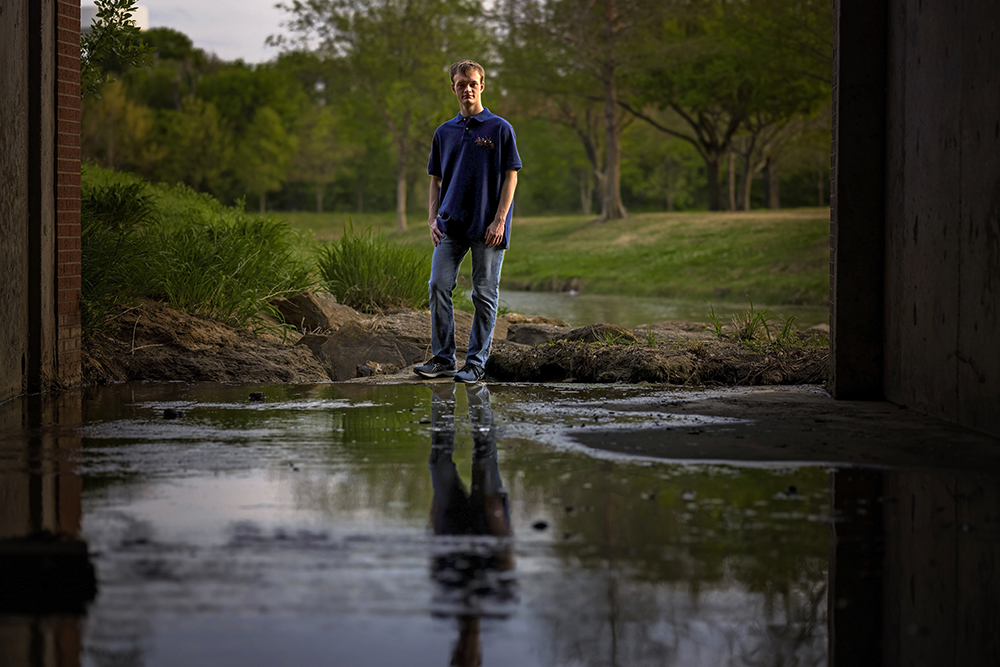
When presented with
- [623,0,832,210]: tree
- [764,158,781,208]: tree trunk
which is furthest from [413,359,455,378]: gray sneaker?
[764,158,781,208]: tree trunk

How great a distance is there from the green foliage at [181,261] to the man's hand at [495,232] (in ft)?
10.4

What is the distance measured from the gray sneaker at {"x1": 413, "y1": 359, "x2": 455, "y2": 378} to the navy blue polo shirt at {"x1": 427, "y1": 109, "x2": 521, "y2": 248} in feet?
3.72

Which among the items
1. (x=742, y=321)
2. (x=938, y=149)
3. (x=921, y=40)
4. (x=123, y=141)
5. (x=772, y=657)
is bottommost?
(x=772, y=657)

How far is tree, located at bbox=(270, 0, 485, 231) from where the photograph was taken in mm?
49406

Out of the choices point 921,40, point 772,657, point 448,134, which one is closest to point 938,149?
point 921,40

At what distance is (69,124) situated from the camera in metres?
7.79

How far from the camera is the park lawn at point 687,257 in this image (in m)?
26.6

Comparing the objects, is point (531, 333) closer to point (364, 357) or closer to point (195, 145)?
point (364, 357)

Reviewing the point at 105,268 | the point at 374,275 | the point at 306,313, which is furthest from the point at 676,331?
the point at 105,268

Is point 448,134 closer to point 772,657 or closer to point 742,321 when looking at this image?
point 742,321

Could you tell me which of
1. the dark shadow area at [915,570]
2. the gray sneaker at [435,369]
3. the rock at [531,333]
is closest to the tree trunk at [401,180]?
the rock at [531,333]

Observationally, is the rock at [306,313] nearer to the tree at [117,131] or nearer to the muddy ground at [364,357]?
the muddy ground at [364,357]

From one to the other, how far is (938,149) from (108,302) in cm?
653

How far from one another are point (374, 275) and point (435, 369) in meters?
4.29
